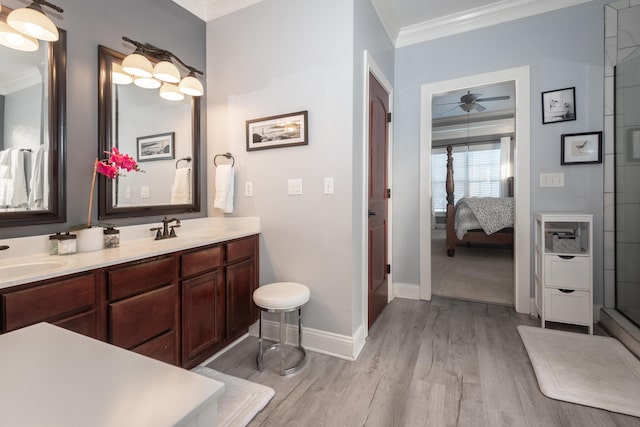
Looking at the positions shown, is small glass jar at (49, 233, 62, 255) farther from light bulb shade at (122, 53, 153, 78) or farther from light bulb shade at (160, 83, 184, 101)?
light bulb shade at (160, 83, 184, 101)

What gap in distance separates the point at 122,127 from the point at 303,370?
77.7 inches

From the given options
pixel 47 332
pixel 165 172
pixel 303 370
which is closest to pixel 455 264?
pixel 303 370

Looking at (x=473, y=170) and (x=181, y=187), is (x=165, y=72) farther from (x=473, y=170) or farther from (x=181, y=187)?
(x=473, y=170)

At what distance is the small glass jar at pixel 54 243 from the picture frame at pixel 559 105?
3609 mm

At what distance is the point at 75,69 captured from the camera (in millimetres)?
1739

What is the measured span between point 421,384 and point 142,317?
5.13 ft

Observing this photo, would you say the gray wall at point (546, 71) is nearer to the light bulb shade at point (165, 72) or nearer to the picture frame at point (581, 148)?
the picture frame at point (581, 148)

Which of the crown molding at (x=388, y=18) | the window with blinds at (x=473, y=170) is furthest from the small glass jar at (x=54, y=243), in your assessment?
the window with blinds at (x=473, y=170)

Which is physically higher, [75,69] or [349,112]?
[75,69]

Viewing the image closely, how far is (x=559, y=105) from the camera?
2.54 m

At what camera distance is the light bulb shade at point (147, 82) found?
2037 mm

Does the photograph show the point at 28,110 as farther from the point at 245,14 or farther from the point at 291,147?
the point at 245,14

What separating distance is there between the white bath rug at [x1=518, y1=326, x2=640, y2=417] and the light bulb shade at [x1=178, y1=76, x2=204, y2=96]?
2.94 metres

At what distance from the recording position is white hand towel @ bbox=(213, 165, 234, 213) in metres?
2.36
